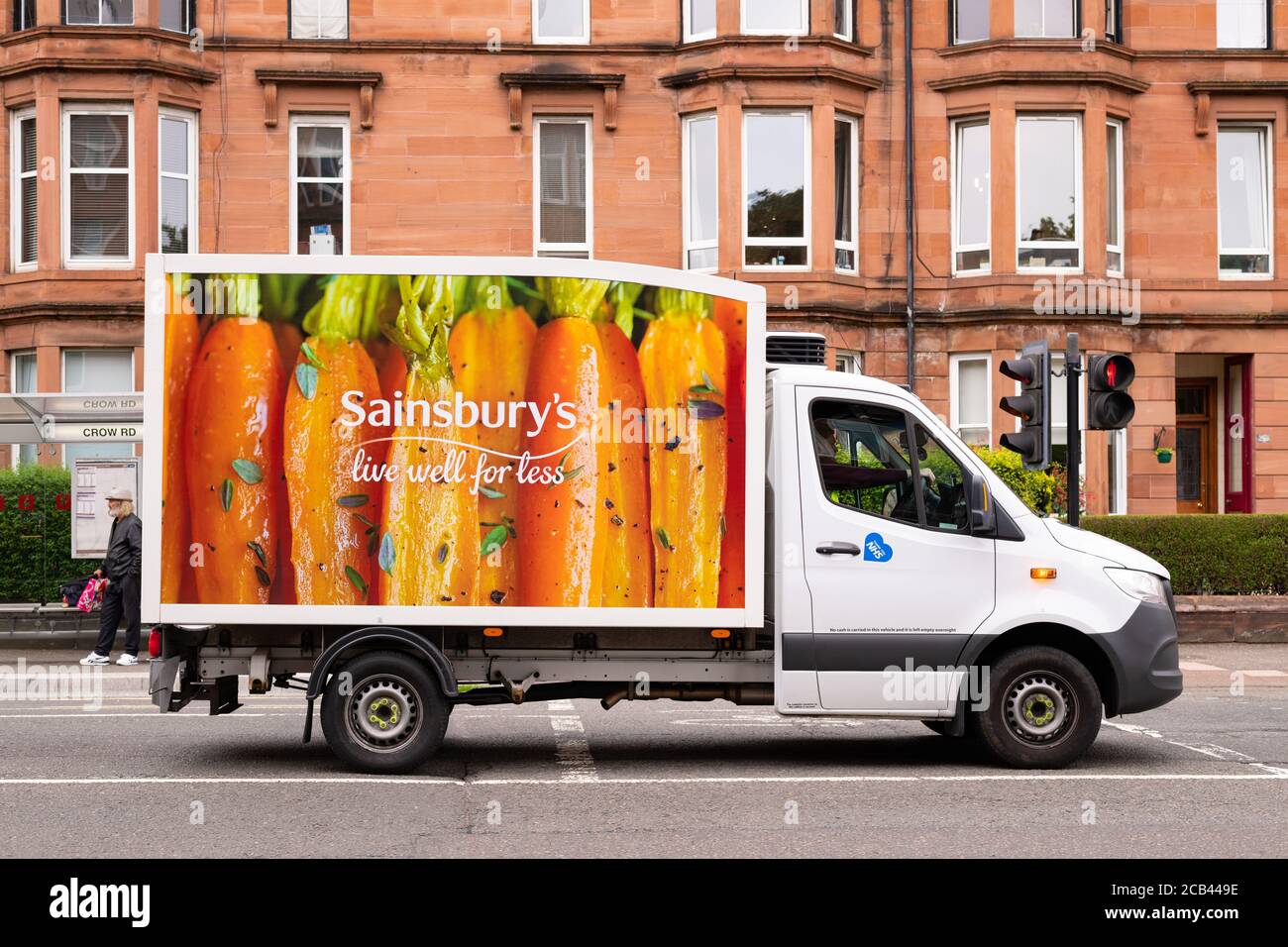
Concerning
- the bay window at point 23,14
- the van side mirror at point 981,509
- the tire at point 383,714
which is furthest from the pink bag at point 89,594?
the van side mirror at point 981,509

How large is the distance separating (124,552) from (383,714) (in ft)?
27.4

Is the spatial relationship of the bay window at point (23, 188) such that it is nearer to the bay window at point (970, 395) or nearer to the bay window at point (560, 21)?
the bay window at point (560, 21)

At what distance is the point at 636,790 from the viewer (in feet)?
28.7

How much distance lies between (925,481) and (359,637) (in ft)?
11.7

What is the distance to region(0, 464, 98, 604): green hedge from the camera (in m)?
19.2

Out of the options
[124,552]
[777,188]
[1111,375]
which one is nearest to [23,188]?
[124,552]

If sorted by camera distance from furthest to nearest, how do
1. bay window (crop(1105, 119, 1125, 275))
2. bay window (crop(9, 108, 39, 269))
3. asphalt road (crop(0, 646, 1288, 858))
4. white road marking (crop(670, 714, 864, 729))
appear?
1. bay window (crop(1105, 119, 1125, 275))
2. bay window (crop(9, 108, 39, 269))
3. white road marking (crop(670, 714, 864, 729))
4. asphalt road (crop(0, 646, 1288, 858))

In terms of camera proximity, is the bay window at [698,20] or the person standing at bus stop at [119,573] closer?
the person standing at bus stop at [119,573]

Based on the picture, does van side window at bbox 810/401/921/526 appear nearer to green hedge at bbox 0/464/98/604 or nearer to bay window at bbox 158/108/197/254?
green hedge at bbox 0/464/98/604

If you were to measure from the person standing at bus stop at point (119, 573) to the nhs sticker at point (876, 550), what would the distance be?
380 inches

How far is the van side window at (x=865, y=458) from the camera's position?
30.9ft

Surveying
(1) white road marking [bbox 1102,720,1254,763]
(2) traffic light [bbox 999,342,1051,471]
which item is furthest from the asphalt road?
(2) traffic light [bbox 999,342,1051,471]

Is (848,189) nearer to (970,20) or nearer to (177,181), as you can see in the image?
(970,20)

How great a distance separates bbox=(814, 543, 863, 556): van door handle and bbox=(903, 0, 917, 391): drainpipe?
1518 cm
